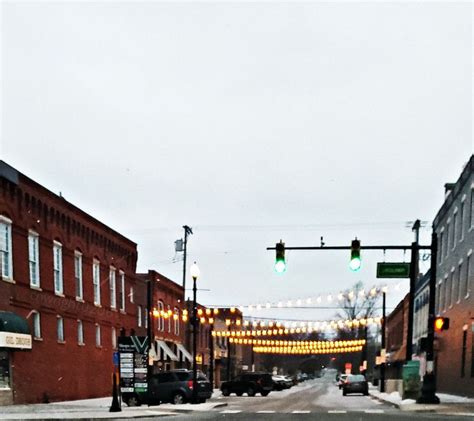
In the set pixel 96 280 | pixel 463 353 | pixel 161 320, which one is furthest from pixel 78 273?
pixel 463 353

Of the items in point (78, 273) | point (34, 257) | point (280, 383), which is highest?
point (34, 257)

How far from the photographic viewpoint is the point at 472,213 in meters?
31.3

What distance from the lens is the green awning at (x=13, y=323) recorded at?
24.1 meters

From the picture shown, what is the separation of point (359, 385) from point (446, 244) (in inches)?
403

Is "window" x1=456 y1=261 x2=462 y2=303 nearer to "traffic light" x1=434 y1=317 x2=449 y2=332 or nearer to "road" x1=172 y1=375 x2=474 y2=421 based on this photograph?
"road" x1=172 y1=375 x2=474 y2=421

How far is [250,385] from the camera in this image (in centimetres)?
4084

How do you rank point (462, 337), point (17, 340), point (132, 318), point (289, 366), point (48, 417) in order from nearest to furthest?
point (48, 417)
point (17, 340)
point (462, 337)
point (132, 318)
point (289, 366)

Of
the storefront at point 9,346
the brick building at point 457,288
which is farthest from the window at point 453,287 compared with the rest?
the storefront at point 9,346

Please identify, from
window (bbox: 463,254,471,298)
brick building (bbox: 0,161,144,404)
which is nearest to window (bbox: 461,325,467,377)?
window (bbox: 463,254,471,298)

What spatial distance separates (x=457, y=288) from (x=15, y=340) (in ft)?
73.5

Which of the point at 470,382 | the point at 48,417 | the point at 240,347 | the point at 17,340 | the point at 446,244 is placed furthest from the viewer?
the point at 240,347

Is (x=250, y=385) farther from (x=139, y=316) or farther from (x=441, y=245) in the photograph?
(x=441, y=245)

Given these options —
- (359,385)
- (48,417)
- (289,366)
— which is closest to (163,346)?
(359,385)

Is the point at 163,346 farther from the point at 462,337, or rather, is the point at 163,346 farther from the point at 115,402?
the point at 115,402
